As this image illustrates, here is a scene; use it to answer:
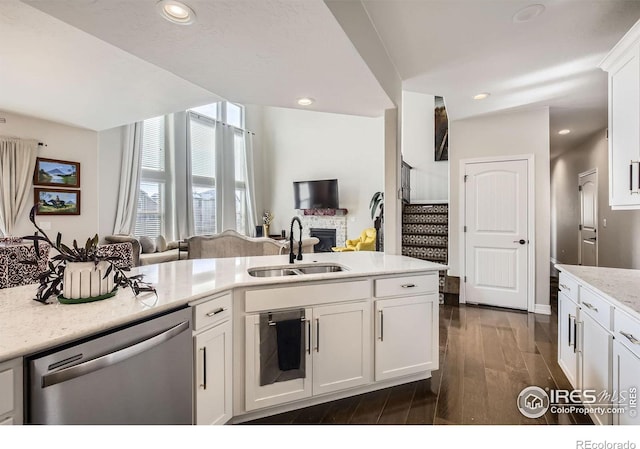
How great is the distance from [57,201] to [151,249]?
165cm

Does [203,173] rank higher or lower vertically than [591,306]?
higher

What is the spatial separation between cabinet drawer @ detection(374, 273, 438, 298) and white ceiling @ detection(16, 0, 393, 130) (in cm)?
145

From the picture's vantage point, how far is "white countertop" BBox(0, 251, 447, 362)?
3.19ft

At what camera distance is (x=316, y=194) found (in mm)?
8391

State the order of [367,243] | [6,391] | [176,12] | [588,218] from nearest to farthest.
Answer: [6,391]
[176,12]
[588,218]
[367,243]

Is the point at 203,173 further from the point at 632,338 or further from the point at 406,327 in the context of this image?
the point at 632,338

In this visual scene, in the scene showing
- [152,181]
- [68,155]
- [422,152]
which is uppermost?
[422,152]

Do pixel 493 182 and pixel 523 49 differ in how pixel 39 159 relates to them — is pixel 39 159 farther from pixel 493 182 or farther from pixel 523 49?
pixel 493 182

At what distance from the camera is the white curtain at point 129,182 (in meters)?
6.05

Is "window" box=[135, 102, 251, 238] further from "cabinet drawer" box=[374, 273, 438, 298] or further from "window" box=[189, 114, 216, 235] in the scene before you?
"cabinet drawer" box=[374, 273, 438, 298]

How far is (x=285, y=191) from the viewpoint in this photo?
373 inches

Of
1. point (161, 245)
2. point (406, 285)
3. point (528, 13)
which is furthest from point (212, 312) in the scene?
point (161, 245)
